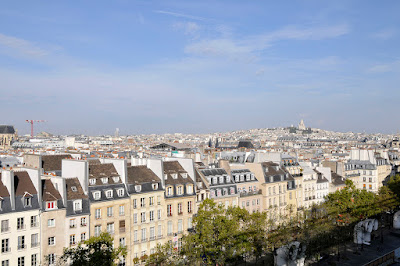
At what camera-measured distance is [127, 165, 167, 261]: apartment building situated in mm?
50031

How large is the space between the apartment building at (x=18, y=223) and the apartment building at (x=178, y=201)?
16.8 m

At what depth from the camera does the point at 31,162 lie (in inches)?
2347

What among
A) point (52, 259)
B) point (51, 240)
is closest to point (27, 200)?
point (51, 240)

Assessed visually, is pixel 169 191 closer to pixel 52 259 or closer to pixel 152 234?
pixel 152 234

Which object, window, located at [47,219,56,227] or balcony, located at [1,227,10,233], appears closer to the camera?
balcony, located at [1,227,10,233]

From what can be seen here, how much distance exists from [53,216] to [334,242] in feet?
134

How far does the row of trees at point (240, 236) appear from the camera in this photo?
1529 inches

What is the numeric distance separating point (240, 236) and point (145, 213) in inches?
480

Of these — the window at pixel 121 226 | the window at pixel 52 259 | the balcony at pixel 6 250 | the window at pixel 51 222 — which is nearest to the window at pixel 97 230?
the window at pixel 121 226

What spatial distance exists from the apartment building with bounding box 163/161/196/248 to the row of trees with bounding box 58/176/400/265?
6.91ft

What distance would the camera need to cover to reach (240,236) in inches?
1870

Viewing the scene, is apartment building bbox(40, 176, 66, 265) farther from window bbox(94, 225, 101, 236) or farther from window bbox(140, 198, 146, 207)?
window bbox(140, 198, 146, 207)

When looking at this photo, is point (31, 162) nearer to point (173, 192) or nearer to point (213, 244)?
point (173, 192)

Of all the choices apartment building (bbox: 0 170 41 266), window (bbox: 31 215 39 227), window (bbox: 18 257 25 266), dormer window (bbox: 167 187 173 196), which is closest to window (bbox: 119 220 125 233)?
dormer window (bbox: 167 187 173 196)
